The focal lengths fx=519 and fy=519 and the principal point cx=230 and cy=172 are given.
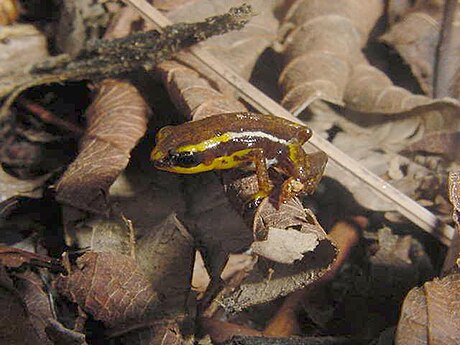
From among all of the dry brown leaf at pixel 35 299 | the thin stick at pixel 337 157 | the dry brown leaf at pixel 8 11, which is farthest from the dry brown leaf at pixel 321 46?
the dry brown leaf at pixel 8 11

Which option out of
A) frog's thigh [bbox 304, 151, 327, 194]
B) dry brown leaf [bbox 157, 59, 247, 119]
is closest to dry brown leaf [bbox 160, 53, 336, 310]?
dry brown leaf [bbox 157, 59, 247, 119]

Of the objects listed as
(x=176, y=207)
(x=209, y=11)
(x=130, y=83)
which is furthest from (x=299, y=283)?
(x=209, y=11)

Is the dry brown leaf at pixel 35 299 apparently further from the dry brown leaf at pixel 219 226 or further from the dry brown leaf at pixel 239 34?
the dry brown leaf at pixel 239 34

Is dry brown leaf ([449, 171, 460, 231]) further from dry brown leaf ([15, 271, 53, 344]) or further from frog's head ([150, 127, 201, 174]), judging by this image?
dry brown leaf ([15, 271, 53, 344])

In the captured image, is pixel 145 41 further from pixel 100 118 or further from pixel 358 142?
pixel 358 142

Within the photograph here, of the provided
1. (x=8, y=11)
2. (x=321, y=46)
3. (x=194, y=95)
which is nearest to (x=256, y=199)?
(x=194, y=95)

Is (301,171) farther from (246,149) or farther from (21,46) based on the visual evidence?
(21,46)
